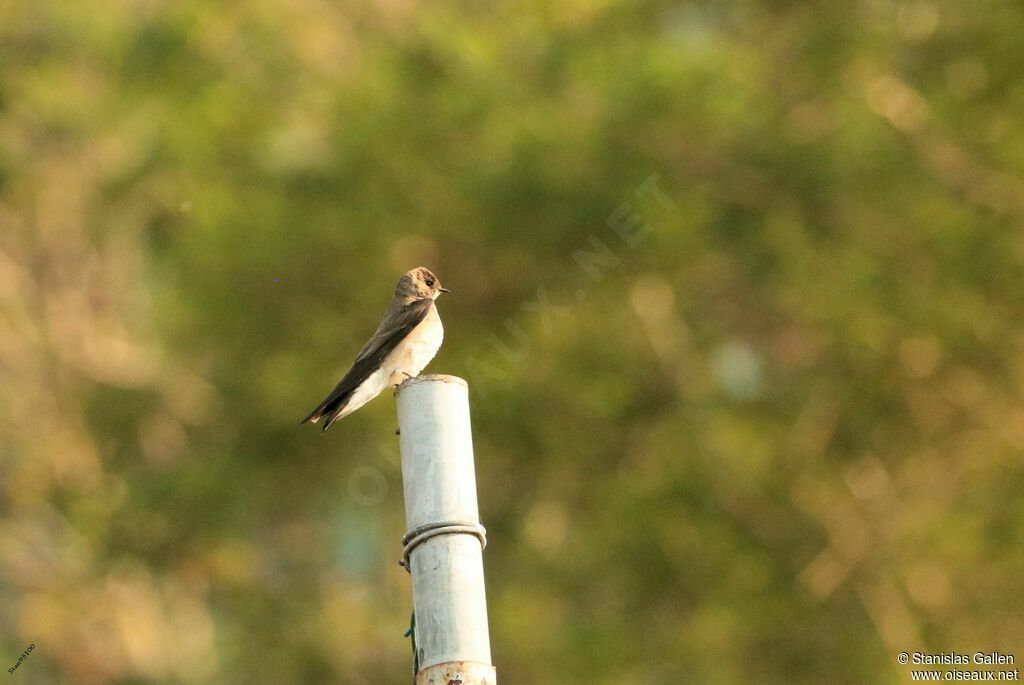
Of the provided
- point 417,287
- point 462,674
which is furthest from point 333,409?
point 462,674

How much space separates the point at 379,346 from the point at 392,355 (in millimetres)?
65

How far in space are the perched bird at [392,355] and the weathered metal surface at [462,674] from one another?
278 cm

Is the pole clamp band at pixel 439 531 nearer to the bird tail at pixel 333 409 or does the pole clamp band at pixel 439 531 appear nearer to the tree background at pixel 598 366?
the bird tail at pixel 333 409

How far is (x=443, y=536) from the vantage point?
3412 mm

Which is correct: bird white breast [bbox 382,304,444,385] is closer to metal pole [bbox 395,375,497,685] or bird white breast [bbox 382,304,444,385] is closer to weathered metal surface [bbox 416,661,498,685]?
metal pole [bbox 395,375,497,685]

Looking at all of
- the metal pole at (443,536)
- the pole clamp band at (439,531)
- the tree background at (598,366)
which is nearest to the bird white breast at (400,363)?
the metal pole at (443,536)

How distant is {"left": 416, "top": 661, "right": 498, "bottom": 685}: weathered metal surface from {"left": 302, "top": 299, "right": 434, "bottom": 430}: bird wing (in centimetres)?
257

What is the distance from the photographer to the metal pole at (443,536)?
3283 mm

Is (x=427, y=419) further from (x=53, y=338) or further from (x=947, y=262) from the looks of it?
(x=53, y=338)

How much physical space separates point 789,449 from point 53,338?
6.00 m

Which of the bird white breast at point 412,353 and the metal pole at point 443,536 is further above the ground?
the bird white breast at point 412,353

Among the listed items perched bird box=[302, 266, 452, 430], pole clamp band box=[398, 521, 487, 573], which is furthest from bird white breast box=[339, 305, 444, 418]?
pole clamp band box=[398, 521, 487, 573]

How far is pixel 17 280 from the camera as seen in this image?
12.8m

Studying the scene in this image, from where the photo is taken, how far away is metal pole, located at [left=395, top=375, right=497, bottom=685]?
328cm
